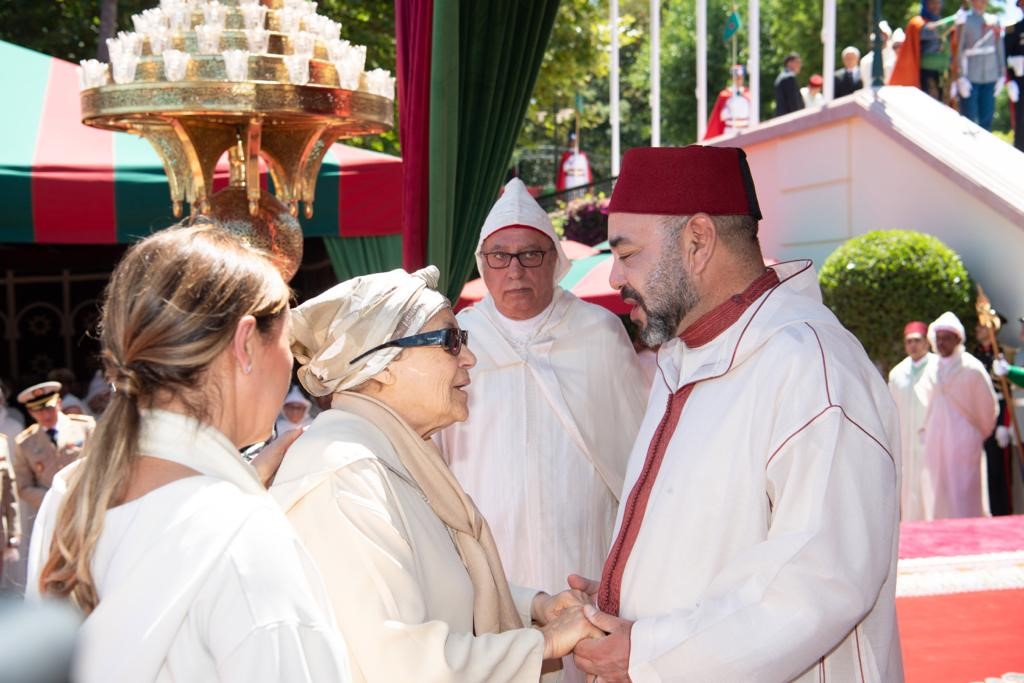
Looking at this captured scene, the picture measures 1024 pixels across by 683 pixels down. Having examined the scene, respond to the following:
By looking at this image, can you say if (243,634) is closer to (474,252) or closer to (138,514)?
(138,514)

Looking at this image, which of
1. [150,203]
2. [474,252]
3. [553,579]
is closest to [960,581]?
[553,579]

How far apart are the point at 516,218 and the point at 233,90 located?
51.7 inches

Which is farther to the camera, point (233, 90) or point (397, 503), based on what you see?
point (233, 90)

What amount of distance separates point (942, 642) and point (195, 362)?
3959mm

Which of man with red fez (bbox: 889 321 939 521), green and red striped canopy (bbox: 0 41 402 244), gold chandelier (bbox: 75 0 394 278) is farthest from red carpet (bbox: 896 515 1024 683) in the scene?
green and red striped canopy (bbox: 0 41 402 244)

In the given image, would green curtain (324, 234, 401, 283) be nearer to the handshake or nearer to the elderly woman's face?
the elderly woman's face

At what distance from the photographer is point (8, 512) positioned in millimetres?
6227

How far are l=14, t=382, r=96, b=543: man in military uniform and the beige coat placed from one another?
192 inches

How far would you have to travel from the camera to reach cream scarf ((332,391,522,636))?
2426mm

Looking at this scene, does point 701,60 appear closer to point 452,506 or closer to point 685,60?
point 452,506

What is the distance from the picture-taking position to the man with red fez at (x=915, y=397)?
379 inches

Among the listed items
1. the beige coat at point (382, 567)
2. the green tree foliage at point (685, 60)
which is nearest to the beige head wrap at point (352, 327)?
the beige coat at point (382, 567)

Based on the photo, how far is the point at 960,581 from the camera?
5488mm

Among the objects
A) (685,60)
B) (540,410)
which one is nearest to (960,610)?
(540,410)
